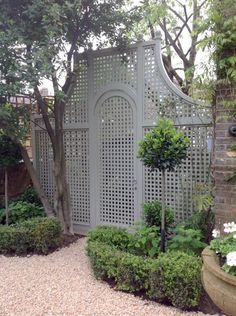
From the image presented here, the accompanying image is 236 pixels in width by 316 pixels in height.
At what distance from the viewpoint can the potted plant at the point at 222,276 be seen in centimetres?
239

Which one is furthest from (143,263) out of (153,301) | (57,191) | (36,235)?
(57,191)

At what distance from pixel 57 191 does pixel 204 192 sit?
2314 mm

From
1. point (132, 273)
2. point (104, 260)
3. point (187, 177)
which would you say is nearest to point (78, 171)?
point (187, 177)

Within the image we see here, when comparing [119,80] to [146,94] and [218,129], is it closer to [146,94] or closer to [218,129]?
[146,94]

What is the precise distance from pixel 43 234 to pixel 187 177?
2.06 metres

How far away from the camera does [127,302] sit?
115 inches

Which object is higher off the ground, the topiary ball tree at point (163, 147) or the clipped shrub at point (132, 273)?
the topiary ball tree at point (163, 147)

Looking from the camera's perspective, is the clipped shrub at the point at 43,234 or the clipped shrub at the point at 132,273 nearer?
the clipped shrub at the point at 132,273

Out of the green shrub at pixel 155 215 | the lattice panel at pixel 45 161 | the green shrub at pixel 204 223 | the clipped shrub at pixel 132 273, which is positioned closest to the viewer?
the clipped shrub at pixel 132 273

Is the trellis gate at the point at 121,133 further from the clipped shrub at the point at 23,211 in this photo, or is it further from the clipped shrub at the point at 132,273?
the clipped shrub at the point at 132,273

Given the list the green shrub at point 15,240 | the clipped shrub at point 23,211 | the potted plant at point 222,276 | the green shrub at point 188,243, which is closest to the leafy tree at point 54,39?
the clipped shrub at point 23,211

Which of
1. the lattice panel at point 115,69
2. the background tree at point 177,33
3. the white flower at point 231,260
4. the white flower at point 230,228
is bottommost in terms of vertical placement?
the white flower at point 231,260

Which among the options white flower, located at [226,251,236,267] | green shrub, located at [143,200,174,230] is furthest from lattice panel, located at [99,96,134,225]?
white flower, located at [226,251,236,267]

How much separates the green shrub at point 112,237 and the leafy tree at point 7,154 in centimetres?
183
